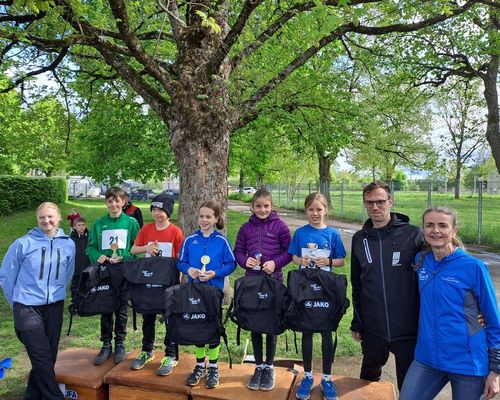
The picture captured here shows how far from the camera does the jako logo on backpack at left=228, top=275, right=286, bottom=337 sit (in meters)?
3.78

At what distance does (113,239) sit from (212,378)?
177 centimetres

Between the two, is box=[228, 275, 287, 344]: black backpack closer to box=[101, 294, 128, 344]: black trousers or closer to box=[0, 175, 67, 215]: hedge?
box=[101, 294, 128, 344]: black trousers

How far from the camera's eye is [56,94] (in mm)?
10742

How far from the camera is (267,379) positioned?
3750mm

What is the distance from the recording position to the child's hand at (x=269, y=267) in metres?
3.95

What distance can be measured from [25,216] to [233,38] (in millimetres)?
18196

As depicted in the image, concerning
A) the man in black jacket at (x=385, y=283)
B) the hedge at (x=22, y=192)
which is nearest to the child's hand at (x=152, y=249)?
the man in black jacket at (x=385, y=283)

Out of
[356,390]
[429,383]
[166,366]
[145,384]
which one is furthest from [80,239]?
[429,383]

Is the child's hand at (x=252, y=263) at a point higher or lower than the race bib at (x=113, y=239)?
lower

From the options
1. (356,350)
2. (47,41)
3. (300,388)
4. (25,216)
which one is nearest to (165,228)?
(300,388)

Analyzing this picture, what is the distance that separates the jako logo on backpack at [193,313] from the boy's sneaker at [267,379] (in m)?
0.53

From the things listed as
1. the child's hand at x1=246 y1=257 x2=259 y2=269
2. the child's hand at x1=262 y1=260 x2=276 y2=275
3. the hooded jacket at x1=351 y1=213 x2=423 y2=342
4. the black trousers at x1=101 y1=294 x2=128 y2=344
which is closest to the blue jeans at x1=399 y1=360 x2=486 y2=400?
the hooded jacket at x1=351 y1=213 x2=423 y2=342

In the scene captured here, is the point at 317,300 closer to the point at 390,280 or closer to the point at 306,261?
the point at 306,261

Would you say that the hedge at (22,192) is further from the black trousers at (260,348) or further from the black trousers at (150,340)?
the black trousers at (260,348)
